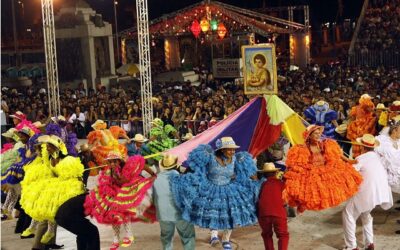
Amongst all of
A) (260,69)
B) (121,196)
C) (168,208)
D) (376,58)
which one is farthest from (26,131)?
(376,58)

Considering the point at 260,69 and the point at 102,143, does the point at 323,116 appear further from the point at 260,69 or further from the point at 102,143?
the point at 102,143

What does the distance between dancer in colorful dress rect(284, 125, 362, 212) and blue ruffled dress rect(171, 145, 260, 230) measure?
0.55 metres

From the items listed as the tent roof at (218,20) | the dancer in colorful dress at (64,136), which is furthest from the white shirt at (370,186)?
the tent roof at (218,20)

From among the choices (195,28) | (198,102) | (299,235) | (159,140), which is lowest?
(299,235)

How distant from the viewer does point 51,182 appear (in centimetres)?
809

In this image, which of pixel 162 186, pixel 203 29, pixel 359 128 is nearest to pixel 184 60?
Result: pixel 203 29

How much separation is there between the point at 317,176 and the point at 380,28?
26413 millimetres

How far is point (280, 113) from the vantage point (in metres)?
9.32

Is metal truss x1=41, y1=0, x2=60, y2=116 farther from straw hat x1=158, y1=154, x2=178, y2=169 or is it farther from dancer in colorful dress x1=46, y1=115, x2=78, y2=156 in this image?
straw hat x1=158, y1=154, x2=178, y2=169

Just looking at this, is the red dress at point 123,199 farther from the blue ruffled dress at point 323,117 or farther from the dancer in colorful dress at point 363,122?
the blue ruffled dress at point 323,117

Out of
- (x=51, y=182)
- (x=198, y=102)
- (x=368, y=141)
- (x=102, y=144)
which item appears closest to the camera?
(x=368, y=141)

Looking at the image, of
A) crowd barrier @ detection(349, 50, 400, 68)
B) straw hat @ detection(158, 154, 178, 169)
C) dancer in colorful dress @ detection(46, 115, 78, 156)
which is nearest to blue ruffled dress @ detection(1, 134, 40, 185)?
dancer in colorful dress @ detection(46, 115, 78, 156)

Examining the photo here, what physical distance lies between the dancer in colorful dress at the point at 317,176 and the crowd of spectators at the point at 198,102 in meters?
6.13

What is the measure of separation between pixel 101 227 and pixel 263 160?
278 centimetres
